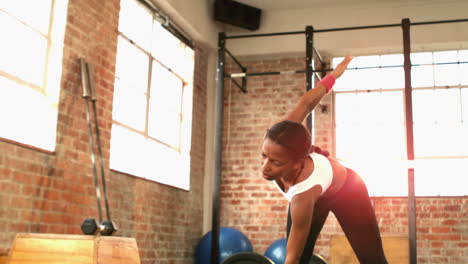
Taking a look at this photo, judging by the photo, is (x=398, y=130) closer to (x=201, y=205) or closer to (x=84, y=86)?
(x=201, y=205)

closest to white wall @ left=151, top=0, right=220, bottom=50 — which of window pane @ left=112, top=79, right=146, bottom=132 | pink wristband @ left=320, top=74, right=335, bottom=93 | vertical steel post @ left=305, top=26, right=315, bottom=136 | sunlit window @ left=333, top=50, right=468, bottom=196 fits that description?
window pane @ left=112, top=79, right=146, bottom=132

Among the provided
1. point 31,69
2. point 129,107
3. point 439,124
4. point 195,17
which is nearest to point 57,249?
point 31,69

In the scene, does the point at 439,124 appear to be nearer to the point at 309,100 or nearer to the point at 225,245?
the point at 225,245

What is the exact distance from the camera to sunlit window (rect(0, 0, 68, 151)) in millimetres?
3855

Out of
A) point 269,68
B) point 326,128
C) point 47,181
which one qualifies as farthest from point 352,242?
point 269,68

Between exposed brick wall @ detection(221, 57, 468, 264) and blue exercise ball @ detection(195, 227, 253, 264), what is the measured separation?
646 millimetres

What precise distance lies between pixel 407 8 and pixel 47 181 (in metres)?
4.97

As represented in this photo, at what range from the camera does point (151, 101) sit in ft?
19.9

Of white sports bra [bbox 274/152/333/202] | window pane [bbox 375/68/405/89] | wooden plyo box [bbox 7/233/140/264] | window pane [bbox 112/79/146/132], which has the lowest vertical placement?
wooden plyo box [bbox 7/233/140/264]

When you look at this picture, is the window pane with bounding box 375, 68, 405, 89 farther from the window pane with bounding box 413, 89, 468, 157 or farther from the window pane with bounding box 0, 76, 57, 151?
the window pane with bounding box 0, 76, 57, 151

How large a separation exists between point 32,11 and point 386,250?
3758 mm

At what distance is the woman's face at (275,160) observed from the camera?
6.79 feet

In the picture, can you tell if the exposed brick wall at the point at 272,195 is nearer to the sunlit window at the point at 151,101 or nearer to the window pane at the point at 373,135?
the window pane at the point at 373,135

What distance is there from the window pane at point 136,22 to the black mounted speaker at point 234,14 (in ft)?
4.36
